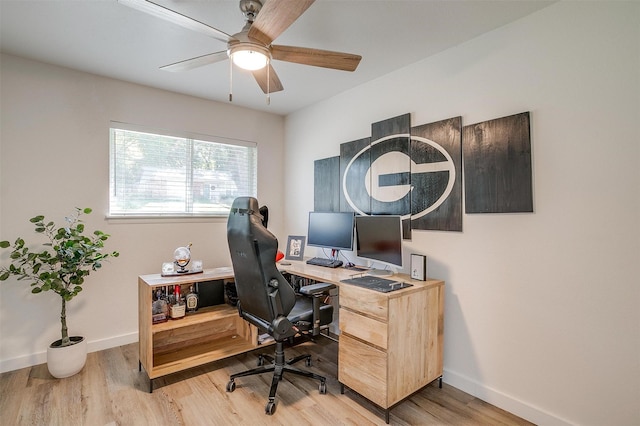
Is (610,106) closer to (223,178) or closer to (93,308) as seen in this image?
(223,178)

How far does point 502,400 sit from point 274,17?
2.67m

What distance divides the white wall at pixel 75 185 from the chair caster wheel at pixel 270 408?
185 cm

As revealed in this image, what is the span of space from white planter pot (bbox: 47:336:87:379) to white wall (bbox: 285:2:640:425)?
286 centimetres

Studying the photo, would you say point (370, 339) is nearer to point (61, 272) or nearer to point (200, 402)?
point (200, 402)

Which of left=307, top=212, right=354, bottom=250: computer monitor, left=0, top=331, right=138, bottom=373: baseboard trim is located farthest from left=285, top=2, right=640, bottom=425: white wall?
left=0, top=331, right=138, bottom=373: baseboard trim

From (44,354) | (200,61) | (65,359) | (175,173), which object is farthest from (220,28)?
(44,354)

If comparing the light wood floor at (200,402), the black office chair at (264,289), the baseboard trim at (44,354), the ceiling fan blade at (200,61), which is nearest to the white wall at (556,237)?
the light wood floor at (200,402)

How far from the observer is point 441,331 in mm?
2291

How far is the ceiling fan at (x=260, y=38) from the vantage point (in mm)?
1402

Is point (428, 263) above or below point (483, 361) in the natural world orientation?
above

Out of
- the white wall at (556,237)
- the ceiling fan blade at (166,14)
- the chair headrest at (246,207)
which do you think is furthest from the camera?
the chair headrest at (246,207)

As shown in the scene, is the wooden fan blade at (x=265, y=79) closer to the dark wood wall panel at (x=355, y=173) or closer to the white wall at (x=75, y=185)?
the dark wood wall panel at (x=355, y=173)

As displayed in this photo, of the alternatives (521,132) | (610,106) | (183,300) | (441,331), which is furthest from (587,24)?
(183,300)

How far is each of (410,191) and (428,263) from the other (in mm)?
607
